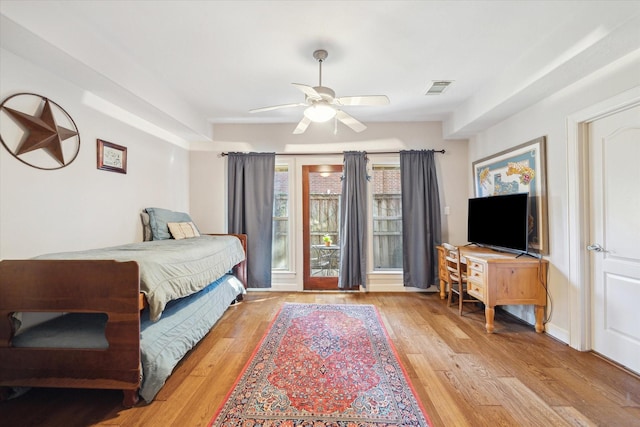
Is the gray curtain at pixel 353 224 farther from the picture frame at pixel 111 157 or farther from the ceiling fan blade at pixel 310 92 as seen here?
the picture frame at pixel 111 157

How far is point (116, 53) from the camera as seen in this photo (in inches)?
86.2

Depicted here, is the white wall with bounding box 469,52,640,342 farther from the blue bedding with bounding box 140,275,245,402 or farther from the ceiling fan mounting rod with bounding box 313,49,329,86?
the blue bedding with bounding box 140,275,245,402

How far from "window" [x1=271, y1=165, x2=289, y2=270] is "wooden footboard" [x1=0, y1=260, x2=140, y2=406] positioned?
8.49 feet

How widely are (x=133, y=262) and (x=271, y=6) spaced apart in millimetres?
1871

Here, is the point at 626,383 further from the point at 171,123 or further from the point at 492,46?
the point at 171,123

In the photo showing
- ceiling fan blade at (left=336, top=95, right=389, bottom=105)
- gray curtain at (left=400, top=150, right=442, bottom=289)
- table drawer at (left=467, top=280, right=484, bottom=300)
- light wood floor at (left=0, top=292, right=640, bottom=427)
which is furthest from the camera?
gray curtain at (left=400, top=150, right=442, bottom=289)

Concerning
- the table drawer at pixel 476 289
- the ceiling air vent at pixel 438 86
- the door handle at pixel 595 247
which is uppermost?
the ceiling air vent at pixel 438 86

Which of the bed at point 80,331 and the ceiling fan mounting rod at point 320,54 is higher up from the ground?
the ceiling fan mounting rod at point 320,54

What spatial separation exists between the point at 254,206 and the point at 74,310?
2.53 m

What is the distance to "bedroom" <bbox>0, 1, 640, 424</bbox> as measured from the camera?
5.88 ft

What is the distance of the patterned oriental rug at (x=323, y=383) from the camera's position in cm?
157

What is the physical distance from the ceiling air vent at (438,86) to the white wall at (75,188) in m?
3.40

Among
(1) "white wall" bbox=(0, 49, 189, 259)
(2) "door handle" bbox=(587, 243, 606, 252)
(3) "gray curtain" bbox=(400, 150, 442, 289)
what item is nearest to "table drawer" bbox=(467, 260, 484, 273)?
(2) "door handle" bbox=(587, 243, 606, 252)

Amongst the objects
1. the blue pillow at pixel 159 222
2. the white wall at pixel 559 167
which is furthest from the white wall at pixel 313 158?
the white wall at pixel 559 167
